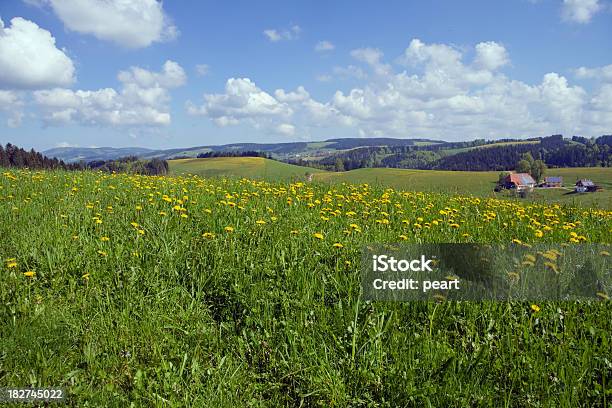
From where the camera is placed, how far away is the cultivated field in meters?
2.61

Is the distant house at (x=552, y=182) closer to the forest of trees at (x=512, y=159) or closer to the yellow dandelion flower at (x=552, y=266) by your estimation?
the forest of trees at (x=512, y=159)

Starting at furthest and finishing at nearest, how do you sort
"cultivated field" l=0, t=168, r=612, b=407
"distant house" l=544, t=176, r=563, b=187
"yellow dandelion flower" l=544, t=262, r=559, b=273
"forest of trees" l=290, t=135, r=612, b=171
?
"forest of trees" l=290, t=135, r=612, b=171 → "distant house" l=544, t=176, r=563, b=187 → "yellow dandelion flower" l=544, t=262, r=559, b=273 → "cultivated field" l=0, t=168, r=612, b=407

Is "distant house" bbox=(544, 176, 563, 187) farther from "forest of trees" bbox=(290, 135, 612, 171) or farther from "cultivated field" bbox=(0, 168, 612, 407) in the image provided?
"cultivated field" bbox=(0, 168, 612, 407)

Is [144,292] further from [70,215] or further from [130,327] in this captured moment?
[70,215]

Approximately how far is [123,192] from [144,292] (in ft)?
12.7

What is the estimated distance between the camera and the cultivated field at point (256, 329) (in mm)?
2613

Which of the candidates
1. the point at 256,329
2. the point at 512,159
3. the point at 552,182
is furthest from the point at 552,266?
the point at 512,159

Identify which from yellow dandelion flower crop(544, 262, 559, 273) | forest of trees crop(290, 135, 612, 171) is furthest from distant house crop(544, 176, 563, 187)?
yellow dandelion flower crop(544, 262, 559, 273)

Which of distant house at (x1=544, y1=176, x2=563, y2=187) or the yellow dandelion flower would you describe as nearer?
the yellow dandelion flower

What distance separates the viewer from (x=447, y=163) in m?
167

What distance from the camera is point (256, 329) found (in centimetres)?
334

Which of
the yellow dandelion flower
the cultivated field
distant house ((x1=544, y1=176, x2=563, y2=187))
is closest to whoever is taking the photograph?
the cultivated field

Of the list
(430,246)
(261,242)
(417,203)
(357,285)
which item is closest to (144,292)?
(261,242)

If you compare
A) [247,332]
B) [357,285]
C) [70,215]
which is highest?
[70,215]
